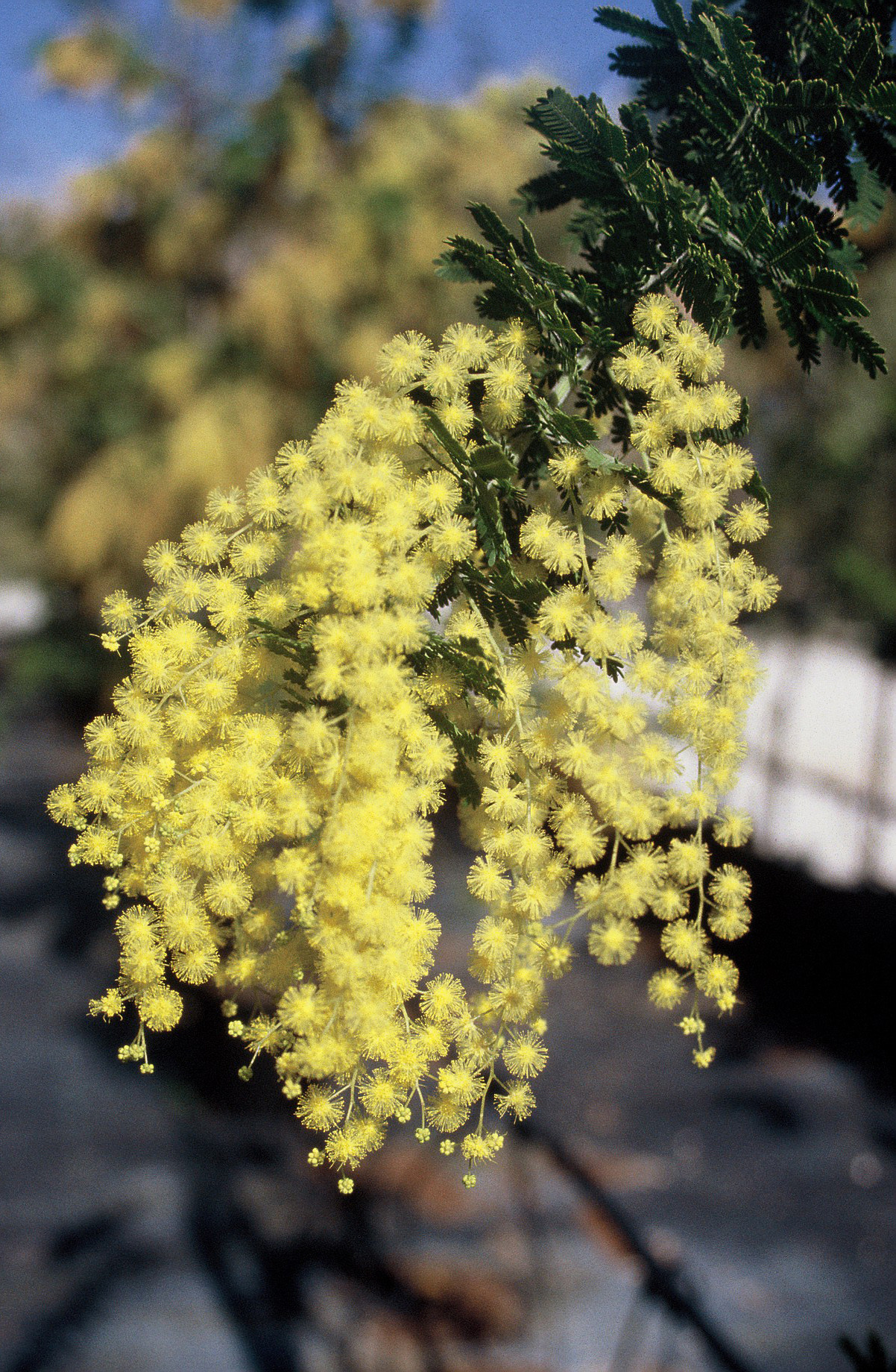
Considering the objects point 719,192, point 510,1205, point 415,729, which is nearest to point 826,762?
point 510,1205

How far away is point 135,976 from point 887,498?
723cm

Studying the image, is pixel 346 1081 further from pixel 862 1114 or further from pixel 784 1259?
pixel 862 1114

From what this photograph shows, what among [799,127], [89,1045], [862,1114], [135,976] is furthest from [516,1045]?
[89,1045]

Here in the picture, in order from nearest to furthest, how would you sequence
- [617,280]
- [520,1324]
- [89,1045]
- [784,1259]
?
1. [617,280]
2. [520,1324]
3. [784,1259]
4. [89,1045]

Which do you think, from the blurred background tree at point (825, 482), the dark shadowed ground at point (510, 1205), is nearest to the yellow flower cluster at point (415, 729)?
the dark shadowed ground at point (510, 1205)

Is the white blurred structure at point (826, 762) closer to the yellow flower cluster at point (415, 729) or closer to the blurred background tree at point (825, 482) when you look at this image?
the blurred background tree at point (825, 482)

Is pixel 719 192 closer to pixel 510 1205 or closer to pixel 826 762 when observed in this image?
pixel 510 1205

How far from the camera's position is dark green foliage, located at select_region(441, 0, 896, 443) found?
96 centimetres

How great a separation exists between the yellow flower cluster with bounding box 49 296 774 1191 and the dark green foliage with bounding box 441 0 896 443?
66 millimetres

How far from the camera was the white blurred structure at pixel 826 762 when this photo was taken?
17.1 feet

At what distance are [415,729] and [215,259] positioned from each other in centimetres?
801

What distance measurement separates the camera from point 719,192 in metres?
0.96

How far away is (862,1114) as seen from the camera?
4281mm

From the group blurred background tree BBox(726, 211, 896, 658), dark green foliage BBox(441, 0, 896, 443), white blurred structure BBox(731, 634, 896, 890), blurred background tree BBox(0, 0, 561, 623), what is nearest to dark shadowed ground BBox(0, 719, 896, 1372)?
white blurred structure BBox(731, 634, 896, 890)
